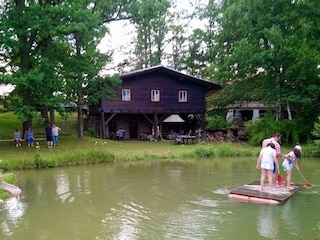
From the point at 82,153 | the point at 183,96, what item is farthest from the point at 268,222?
the point at 183,96

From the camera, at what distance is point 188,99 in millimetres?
33062

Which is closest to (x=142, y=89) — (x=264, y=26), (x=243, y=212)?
(x=264, y=26)

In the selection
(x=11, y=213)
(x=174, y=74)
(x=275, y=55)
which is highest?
(x=275, y=55)

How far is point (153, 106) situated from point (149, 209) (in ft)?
73.1

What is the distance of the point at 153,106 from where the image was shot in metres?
31.8

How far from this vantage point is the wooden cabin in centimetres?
3078

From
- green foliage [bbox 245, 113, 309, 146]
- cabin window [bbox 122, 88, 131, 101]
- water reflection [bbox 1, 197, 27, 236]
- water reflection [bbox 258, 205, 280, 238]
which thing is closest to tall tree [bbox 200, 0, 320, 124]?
green foliage [bbox 245, 113, 309, 146]

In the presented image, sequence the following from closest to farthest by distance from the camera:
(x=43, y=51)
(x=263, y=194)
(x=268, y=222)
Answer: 1. (x=268, y=222)
2. (x=263, y=194)
3. (x=43, y=51)

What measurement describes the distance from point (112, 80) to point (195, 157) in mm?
9620

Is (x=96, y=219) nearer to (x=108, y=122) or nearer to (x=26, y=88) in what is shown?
(x=26, y=88)

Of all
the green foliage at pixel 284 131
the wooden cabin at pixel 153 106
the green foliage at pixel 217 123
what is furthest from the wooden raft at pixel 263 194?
the wooden cabin at pixel 153 106

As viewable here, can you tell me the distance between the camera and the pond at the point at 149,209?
7.88 m

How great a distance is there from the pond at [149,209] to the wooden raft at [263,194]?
0.21m

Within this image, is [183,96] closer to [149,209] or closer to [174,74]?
[174,74]
